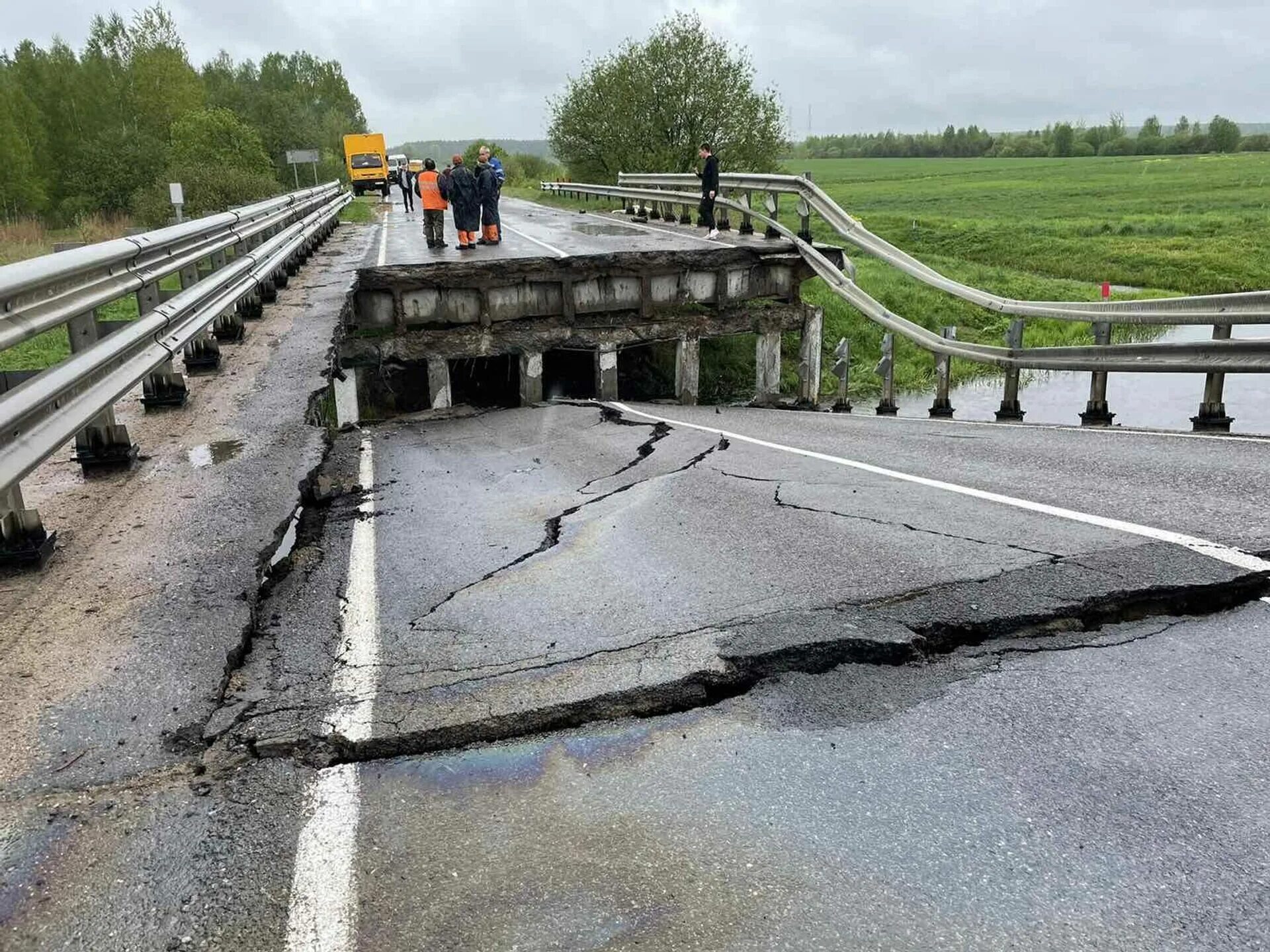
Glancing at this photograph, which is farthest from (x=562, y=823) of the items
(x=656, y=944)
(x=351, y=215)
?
(x=351, y=215)

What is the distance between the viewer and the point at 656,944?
2217 mm

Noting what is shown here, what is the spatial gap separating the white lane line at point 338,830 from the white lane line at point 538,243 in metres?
14.1

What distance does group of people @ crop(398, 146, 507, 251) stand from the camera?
18391 millimetres

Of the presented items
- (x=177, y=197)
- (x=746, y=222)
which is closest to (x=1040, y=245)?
(x=746, y=222)

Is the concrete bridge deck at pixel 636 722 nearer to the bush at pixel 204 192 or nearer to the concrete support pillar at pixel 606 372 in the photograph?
the concrete support pillar at pixel 606 372

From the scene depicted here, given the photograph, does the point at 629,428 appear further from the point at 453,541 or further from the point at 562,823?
the point at 562,823

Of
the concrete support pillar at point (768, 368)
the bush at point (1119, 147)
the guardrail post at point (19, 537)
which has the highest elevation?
the bush at point (1119, 147)

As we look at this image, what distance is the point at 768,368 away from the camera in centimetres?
2055

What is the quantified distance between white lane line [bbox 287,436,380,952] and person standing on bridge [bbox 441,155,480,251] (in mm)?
15585

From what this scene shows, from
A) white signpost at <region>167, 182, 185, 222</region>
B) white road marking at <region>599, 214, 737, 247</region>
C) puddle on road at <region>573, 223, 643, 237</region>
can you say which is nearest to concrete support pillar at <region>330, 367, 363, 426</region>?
white signpost at <region>167, 182, 185, 222</region>

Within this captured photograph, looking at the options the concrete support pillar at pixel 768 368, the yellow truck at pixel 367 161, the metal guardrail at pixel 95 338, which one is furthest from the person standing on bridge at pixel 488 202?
the yellow truck at pixel 367 161

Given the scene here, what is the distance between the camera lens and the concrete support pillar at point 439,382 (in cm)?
1686

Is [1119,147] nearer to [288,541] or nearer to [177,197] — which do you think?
[177,197]

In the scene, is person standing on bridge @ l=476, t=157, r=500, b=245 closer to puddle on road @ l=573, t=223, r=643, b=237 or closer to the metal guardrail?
puddle on road @ l=573, t=223, r=643, b=237
